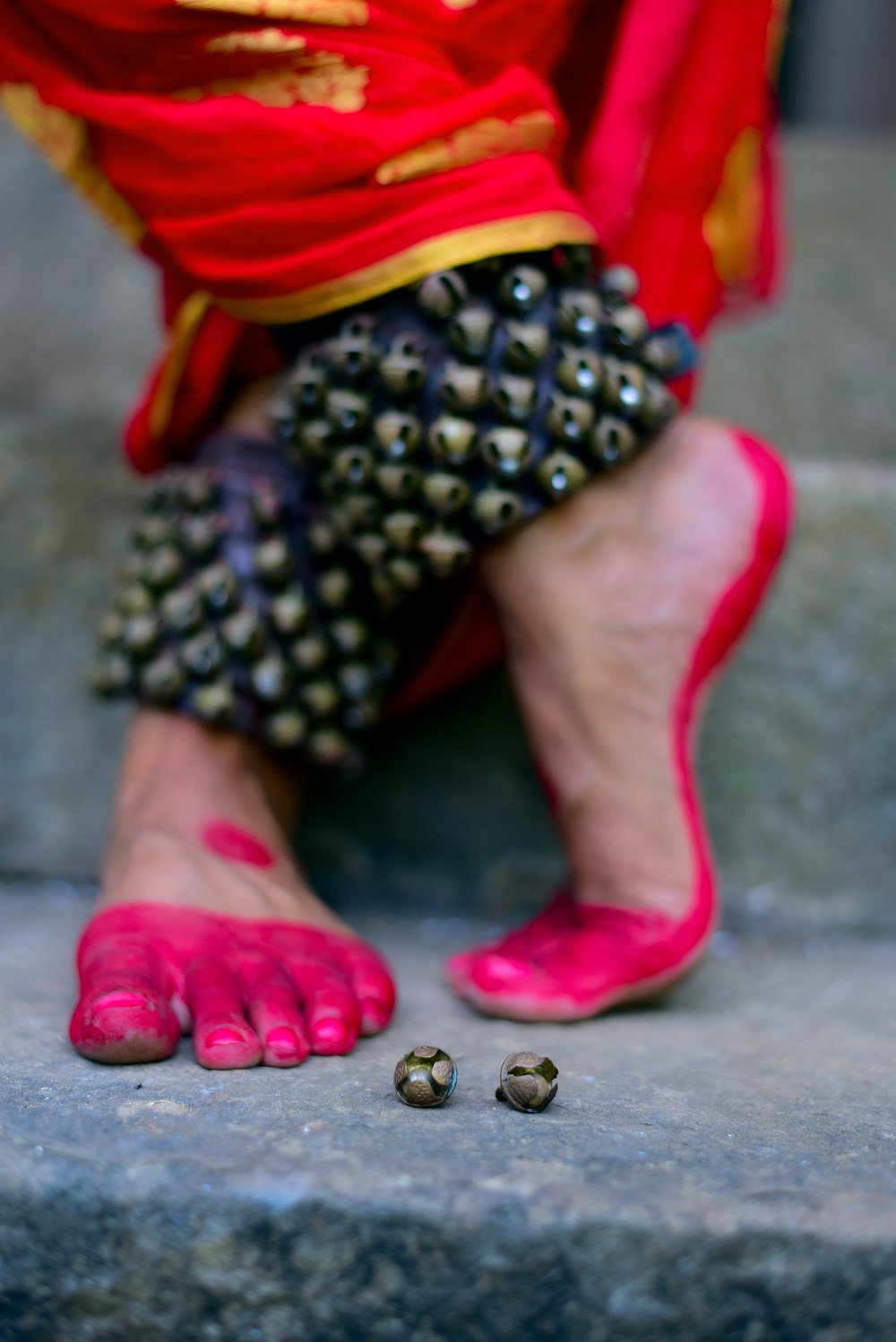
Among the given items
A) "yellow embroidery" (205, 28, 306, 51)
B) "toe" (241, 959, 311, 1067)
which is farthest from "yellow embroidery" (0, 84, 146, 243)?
"toe" (241, 959, 311, 1067)

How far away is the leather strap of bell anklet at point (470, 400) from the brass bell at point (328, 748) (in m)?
0.15

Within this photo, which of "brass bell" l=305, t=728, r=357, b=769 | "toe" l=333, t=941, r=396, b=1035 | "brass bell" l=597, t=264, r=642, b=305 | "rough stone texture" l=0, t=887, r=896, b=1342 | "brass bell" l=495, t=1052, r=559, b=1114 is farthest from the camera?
"brass bell" l=305, t=728, r=357, b=769

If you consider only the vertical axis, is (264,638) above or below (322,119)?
below

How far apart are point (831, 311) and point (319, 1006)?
1389 mm

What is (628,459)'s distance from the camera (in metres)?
0.79

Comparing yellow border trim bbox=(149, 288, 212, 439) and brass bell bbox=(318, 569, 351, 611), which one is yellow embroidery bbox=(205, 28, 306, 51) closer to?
yellow border trim bbox=(149, 288, 212, 439)

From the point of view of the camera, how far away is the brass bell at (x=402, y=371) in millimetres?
716

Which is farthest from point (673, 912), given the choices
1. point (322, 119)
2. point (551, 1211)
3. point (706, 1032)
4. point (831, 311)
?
point (831, 311)

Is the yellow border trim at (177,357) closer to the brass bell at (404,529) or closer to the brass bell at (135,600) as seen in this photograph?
the brass bell at (135,600)

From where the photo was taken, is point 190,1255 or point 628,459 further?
point 628,459

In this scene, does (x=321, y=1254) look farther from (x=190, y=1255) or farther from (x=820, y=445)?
(x=820, y=445)

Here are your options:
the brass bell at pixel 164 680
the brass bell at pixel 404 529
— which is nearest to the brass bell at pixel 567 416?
the brass bell at pixel 404 529

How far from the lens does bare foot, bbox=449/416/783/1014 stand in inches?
30.2

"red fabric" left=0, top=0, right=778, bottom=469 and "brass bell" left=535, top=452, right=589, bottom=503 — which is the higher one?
"red fabric" left=0, top=0, right=778, bottom=469
